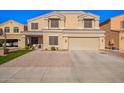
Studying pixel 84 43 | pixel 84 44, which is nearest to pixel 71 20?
pixel 84 43

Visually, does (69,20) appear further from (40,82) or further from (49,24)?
(40,82)

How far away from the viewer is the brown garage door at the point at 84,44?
96.3 feet

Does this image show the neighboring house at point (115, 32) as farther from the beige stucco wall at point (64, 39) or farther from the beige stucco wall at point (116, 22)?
the beige stucco wall at point (64, 39)

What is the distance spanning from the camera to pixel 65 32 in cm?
3005

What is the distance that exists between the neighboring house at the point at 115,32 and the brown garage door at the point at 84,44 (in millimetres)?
4438

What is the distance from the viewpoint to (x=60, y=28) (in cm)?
3228

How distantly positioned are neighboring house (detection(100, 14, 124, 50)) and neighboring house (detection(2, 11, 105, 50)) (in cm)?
291

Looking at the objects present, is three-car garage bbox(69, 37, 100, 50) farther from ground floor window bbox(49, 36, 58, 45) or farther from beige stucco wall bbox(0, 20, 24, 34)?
beige stucco wall bbox(0, 20, 24, 34)

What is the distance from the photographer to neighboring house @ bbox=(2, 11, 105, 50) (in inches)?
1167

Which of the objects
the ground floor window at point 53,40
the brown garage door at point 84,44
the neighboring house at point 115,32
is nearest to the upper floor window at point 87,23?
the brown garage door at point 84,44

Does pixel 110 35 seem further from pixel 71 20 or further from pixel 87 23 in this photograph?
pixel 71 20

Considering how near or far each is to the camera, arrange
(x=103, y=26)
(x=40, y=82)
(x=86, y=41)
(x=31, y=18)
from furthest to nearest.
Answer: (x=103, y=26), (x=31, y=18), (x=86, y=41), (x=40, y=82)
